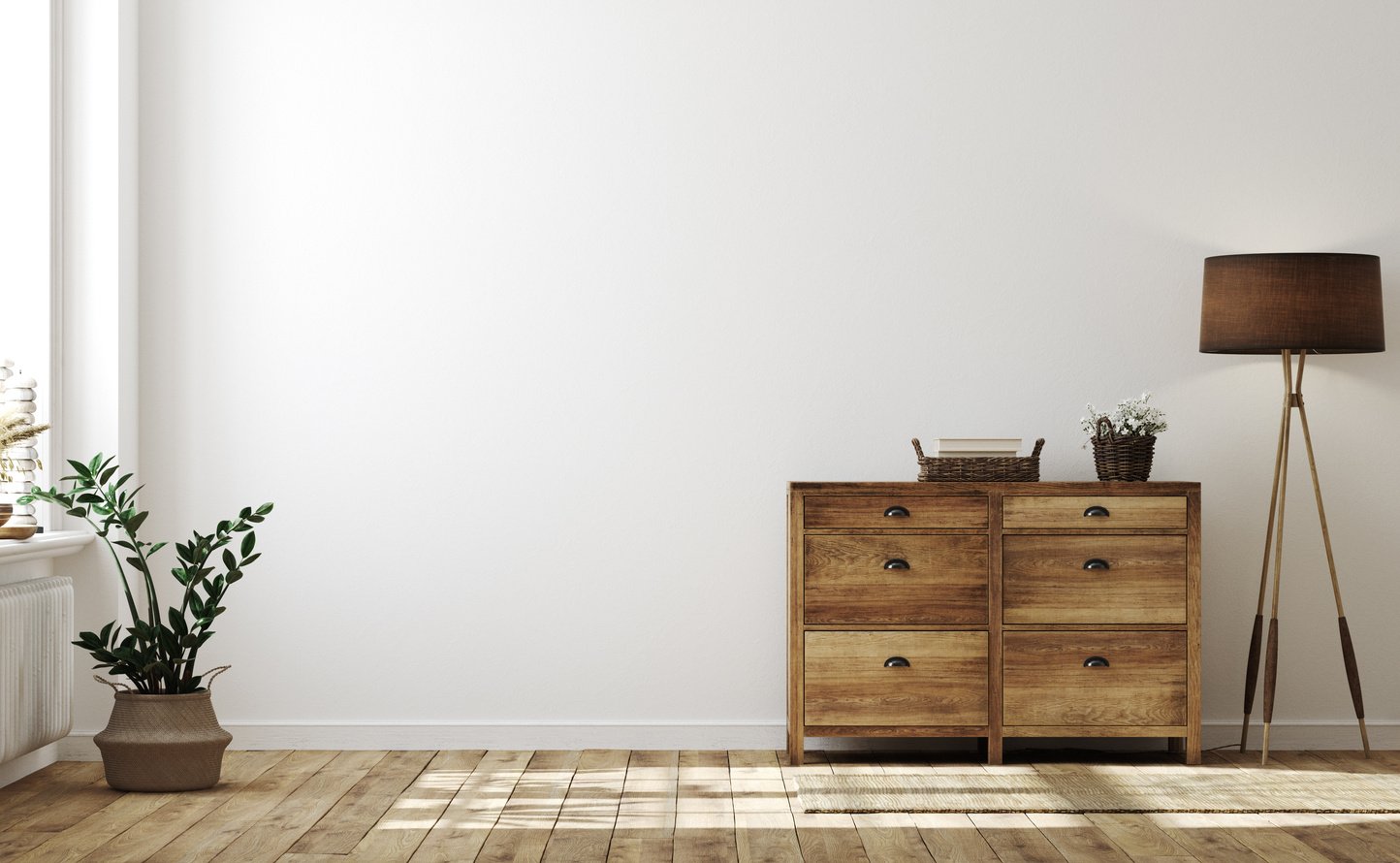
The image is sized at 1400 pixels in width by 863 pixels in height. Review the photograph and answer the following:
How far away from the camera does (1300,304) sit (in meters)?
3.62

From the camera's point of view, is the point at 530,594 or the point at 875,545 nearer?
the point at 875,545

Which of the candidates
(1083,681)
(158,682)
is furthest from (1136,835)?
(158,682)

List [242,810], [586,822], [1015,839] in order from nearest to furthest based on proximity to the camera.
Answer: [1015,839]
[586,822]
[242,810]

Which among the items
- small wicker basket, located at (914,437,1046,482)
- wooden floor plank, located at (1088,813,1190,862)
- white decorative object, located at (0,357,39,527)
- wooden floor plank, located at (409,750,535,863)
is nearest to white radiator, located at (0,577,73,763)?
white decorative object, located at (0,357,39,527)

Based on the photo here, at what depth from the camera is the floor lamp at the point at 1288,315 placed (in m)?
3.62

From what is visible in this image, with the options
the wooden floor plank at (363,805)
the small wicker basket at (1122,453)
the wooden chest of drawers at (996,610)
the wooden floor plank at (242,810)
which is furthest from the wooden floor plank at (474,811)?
the small wicker basket at (1122,453)

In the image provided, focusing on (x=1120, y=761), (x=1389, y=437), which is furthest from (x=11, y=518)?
(x=1389, y=437)

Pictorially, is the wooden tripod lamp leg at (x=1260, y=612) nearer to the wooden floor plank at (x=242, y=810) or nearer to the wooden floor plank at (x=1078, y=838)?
the wooden floor plank at (x=1078, y=838)

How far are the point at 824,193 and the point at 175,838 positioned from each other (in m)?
2.51

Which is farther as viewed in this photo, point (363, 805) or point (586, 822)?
point (363, 805)

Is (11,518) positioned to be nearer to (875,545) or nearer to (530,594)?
(530,594)

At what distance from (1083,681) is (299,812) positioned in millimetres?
2115

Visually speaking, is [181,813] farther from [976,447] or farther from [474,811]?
[976,447]

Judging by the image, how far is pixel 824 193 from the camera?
4016 mm
